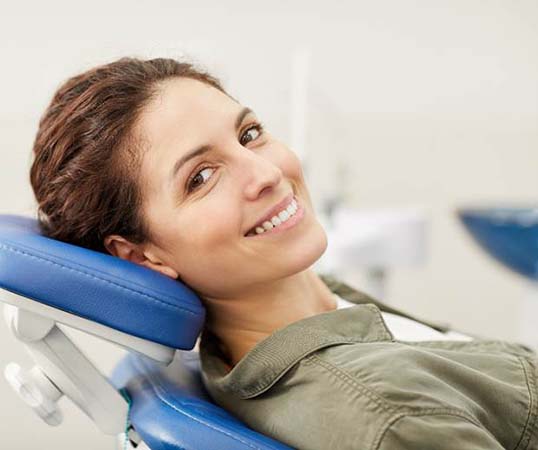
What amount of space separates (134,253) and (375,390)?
0.46 metres

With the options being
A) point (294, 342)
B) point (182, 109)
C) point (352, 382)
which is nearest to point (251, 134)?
point (182, 109)

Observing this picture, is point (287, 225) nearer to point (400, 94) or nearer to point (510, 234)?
point (510, 234)

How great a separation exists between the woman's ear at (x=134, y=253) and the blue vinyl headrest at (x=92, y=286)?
96 millimetres

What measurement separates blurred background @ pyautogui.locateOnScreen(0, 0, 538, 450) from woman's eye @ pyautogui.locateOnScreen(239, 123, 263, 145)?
1409mm

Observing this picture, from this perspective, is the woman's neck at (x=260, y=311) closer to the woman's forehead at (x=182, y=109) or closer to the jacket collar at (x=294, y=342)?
the jacket collar at (x=294, y=342)

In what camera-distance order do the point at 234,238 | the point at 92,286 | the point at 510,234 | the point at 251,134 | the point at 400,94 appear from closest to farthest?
the point at 92,286, the point at 234,238, the point at 251,134, the point at 510,234, the point at 400,94

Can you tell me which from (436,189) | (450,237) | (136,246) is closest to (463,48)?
(436,189)

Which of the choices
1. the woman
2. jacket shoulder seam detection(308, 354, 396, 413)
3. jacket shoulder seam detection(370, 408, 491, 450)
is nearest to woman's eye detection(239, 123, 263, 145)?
the woman

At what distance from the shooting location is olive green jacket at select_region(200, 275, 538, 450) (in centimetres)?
80

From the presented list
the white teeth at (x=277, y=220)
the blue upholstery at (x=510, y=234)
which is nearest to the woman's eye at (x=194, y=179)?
the white teeth at (x=277, y=220)

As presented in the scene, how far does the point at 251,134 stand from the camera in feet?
3.73

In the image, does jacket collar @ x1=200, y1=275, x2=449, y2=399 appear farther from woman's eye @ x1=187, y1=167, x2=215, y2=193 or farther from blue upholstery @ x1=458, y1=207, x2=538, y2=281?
blue upholstery @ x1=458, y1=207, x2=538, y2=281

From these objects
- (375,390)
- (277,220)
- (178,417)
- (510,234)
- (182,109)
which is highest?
(182,109)

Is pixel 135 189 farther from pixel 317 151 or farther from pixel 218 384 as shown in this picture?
pixel 317 151
